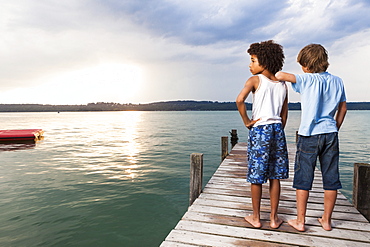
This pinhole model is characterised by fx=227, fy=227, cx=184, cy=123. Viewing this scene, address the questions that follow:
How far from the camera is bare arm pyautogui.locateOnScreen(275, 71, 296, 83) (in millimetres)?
Answer: 2873

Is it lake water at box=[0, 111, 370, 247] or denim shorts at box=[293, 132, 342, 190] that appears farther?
lake water at box=[0, 111, 370, 247]

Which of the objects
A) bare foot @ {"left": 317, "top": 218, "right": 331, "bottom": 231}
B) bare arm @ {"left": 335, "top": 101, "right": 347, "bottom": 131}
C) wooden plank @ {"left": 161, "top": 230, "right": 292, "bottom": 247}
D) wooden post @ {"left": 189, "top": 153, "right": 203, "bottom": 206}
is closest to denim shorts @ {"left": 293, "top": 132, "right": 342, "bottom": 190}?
bare arm @ {"left": 335, "top": 101, "right": 347, "bottom": 131}

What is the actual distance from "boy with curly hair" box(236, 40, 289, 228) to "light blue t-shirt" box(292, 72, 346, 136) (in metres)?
0.28

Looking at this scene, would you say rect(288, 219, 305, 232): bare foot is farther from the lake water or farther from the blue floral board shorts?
the lake water

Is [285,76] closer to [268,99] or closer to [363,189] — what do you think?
[268,99]

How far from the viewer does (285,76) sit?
289cm

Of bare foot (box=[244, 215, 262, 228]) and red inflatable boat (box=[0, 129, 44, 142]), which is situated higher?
bare foot (box=[244, 215, 262, 228])

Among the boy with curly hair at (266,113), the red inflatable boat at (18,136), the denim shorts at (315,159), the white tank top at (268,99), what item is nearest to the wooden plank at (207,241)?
the boy with curly hair at (266,113)

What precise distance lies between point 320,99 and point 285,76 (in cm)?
53

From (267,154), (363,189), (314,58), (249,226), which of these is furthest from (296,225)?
(314,58)

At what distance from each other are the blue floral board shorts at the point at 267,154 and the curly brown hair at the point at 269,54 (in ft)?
2.49

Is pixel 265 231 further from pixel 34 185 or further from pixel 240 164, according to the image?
pixel 34 185

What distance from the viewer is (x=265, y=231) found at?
3182 millimetres

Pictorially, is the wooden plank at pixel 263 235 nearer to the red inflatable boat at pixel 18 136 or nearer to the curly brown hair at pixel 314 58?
the curly brown hair at pixel 314 58
